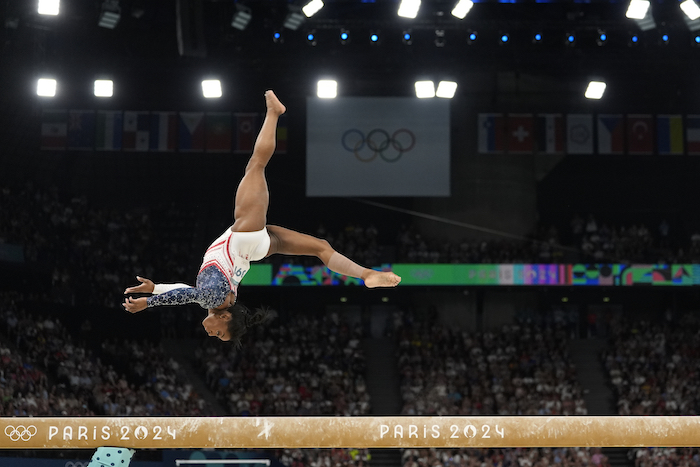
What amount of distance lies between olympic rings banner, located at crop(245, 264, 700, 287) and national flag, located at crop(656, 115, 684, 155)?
391 centimetres

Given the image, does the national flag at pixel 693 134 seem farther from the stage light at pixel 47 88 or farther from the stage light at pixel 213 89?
the stage light at pixel 47 88

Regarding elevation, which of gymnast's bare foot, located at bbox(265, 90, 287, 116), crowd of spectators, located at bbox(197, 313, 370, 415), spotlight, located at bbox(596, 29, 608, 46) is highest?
spotlight, located at bbox(596, 29, 608, 46)

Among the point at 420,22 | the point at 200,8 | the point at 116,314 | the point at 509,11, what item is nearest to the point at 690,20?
the point at 509,11

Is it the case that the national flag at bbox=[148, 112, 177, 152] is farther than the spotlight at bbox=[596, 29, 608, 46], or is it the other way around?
the national flag at bbox=[148, 112, 177, 152]

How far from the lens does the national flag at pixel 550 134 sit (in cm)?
2383

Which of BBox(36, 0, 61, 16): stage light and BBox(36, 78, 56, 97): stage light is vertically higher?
BBox(36, 0, 61, 16): stage light

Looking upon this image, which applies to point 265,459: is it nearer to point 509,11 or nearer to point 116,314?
point 116,314

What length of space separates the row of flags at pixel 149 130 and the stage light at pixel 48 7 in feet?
30.7

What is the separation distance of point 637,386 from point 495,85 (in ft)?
32.7

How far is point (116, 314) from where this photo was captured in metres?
21.0

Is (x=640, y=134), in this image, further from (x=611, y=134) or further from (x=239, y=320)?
(x=239, y=320)

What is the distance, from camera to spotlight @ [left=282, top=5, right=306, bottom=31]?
56.1 feet

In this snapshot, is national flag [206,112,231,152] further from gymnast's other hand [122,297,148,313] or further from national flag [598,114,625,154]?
gymnast's other hand [122,297,148,313]

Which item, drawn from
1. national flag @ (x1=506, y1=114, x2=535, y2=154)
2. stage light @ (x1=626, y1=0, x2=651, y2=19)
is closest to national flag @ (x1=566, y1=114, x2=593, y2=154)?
national flag @ (x1=506, y1=114, x2=535, y2=154)
